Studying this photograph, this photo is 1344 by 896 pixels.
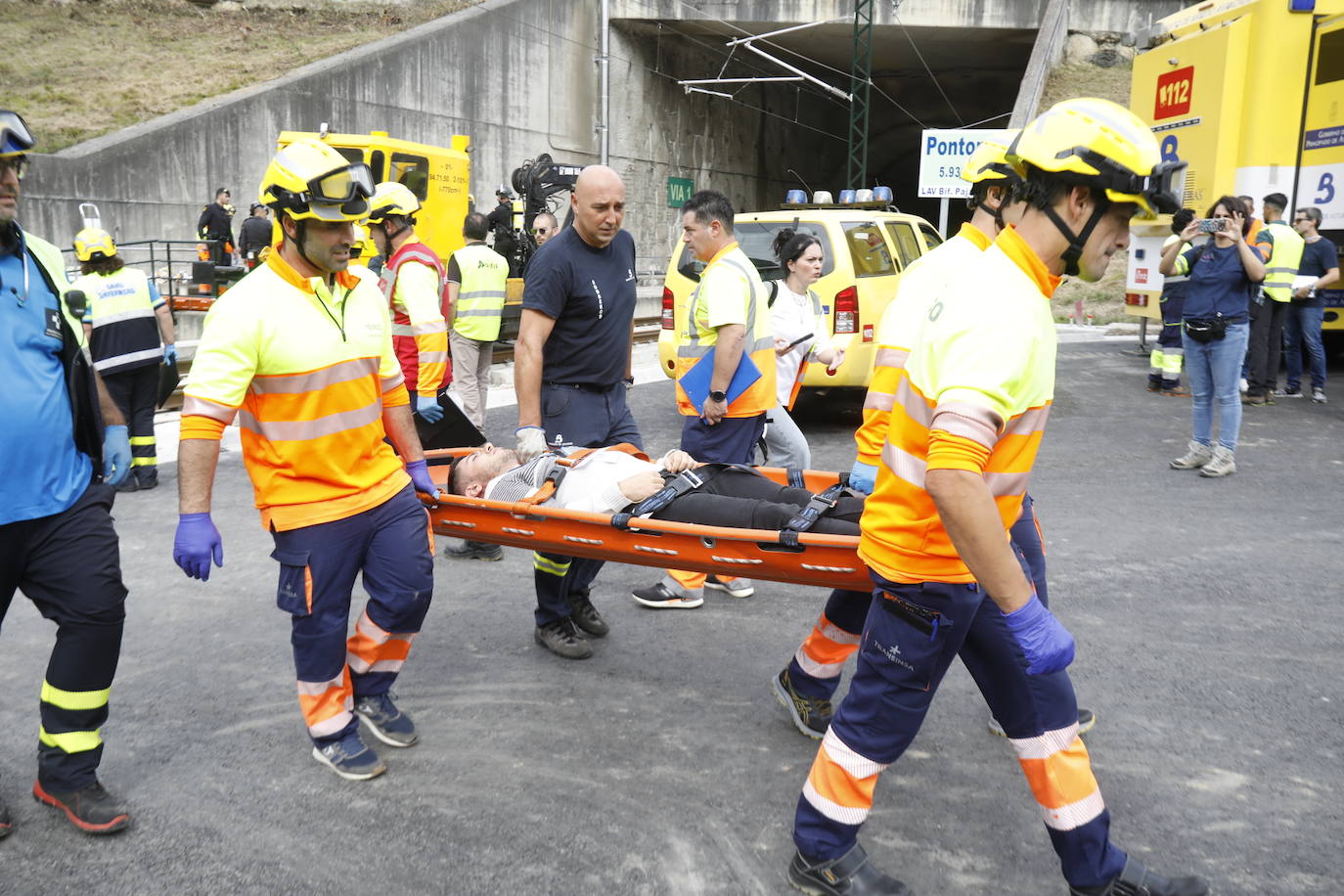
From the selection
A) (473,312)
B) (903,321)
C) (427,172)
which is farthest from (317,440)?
(427,172)

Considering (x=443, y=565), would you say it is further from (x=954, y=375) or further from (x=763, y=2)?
(x=763, y=2)

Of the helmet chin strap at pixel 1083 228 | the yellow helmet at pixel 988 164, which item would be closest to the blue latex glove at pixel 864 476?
the yellow helmet at pixel 988 164

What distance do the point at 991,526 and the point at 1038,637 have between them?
11.8 inches

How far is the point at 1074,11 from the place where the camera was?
25281mm

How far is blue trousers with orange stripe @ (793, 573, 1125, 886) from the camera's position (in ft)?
8.16

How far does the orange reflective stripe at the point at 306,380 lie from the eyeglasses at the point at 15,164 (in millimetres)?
843

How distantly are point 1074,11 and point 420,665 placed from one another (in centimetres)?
2611

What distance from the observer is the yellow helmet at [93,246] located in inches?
274

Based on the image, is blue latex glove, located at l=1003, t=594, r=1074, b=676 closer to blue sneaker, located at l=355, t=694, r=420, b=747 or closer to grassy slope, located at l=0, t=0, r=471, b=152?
blue sneaker, located at l=355, t=694, r=420, b=747

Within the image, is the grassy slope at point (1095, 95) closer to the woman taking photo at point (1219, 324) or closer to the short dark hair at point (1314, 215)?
the short dark hair at point (1314, 215)

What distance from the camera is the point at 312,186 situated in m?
3.16

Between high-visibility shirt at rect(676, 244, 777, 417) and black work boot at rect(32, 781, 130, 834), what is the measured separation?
2.89 meters

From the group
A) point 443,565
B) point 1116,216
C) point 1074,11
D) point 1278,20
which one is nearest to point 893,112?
point 1074,11

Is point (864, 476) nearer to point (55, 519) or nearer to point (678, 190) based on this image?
point (55, 519)
